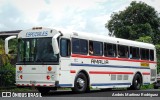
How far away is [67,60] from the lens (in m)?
19.8

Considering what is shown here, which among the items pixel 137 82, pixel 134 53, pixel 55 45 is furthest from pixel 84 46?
pixel 137 82

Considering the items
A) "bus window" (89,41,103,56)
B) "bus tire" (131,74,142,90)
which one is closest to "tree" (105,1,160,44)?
"bus tire" (131,74,142,90)

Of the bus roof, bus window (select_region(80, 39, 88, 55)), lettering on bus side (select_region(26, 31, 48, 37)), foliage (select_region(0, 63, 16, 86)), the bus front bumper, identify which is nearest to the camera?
the bus front bumper

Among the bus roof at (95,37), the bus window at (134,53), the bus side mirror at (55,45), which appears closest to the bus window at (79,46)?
the bus roof at (95,37)

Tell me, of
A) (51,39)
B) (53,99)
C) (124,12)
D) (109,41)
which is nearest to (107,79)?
(109,41)

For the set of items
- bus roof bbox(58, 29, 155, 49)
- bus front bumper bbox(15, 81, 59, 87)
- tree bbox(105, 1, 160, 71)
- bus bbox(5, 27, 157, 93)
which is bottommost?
bus front bumper bbox(15, 81, 59, 87)

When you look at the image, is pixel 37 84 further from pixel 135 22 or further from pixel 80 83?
pixel 135 22

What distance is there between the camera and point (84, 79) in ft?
69.4

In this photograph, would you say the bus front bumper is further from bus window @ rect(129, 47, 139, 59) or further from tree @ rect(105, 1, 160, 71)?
tree @ rect(105, 1, 160, 71)

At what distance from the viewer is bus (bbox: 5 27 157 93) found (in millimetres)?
19328

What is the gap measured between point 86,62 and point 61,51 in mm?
2303

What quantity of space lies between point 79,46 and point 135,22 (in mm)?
44525

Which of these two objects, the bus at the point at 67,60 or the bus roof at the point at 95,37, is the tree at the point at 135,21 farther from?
the bus at the point at 67,60

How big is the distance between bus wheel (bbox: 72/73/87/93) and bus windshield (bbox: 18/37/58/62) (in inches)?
75.5
